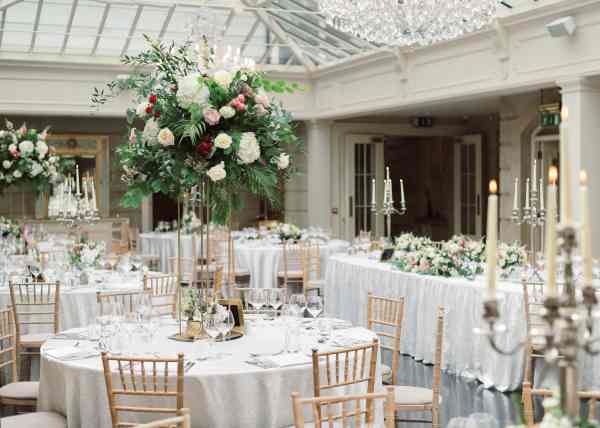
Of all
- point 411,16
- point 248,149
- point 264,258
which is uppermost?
point 411,16

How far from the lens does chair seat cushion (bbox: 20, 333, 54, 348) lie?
635cm

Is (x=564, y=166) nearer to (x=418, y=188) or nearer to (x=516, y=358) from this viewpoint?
(x=516, y=358)

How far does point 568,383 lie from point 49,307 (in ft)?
18.9

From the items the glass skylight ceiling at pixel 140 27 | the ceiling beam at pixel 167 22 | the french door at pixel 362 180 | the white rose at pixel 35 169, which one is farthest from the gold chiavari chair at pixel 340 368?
the french door at pixel 362 180

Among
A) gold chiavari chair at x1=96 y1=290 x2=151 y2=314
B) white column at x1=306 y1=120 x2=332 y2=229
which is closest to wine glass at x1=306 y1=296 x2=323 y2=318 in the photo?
gold chiavari chair at x1=96 y1=290 x2=151 y2=314

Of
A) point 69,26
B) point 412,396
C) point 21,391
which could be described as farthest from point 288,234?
point 412,396

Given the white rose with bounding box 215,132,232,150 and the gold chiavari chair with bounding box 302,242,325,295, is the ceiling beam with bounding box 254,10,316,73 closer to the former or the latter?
the gold chiavari chair with bounding box 302,242,325,295

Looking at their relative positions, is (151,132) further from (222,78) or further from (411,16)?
(411,16)

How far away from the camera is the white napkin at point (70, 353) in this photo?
416cm

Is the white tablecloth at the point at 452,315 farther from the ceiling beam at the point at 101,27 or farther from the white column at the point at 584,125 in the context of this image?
the ceiling beam at the point at 101,27

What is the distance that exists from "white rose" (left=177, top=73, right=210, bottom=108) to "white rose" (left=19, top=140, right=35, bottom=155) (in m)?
6.28

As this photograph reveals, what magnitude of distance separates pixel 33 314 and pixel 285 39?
8.87 metres

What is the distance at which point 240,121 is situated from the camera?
438 centimetres

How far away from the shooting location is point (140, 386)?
12.8ft
